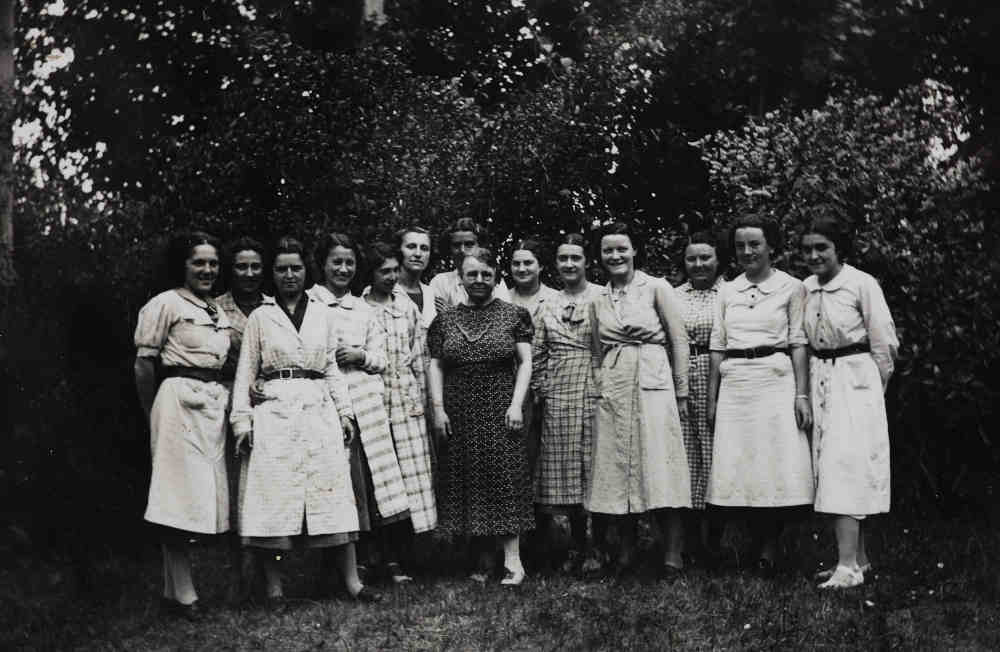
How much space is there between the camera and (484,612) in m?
6.28

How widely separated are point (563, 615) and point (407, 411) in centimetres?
164

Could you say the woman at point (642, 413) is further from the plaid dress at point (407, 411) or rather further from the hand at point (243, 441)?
the hand at point (243, 441)

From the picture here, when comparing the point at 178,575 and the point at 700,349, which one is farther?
the point at 700,349

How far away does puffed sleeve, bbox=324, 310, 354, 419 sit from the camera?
6660 mm

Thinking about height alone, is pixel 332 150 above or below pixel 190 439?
above

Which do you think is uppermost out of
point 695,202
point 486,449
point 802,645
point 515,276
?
point 695,202

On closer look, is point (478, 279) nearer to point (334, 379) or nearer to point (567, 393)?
point (567, 393)

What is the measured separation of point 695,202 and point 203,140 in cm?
604

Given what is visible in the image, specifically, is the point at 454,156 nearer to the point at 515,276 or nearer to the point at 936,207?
the point at 515,276

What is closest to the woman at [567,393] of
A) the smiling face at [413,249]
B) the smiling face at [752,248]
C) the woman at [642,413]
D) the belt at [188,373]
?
the woman at [642,413]

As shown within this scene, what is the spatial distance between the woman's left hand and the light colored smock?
532 mm

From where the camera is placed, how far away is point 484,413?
7.08 m

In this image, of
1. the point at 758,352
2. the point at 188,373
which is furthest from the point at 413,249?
the point at 758,352

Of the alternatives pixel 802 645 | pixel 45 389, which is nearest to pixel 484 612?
pixel 802 645
